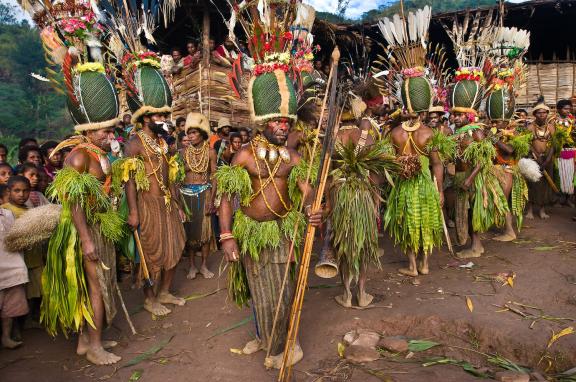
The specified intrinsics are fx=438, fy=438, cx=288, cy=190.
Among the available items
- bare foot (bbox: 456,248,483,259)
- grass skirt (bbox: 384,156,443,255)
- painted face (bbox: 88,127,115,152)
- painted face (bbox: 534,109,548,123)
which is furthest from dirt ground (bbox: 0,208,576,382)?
painted face (bbox: 534,109,548,123)

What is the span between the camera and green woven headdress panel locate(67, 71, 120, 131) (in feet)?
11.7

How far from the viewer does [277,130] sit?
3.35 m

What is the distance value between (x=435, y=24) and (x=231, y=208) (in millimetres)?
9804

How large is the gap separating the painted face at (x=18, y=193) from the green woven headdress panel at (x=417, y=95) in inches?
159

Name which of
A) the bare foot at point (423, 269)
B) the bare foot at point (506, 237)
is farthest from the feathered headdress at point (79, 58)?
the bare foot at point (506, 237)

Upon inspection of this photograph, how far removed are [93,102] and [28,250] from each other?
5.41 feet

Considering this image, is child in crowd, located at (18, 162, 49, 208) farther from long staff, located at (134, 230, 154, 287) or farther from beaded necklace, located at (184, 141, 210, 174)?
beaded necklace, located at (184, 141, 210, 174)

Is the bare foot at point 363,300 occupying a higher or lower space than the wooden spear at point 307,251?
lower

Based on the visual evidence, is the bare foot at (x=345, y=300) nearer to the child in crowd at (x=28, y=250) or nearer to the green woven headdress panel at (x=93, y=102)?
the green woven headdress panel at (x=93, y=102)

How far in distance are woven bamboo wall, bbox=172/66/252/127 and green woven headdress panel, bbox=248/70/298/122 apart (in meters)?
5.35

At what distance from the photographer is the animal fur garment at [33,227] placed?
3.68 meters

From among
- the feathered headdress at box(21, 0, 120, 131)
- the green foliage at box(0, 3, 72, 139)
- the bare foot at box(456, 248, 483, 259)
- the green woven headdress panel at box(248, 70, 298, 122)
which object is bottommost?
the bare foot at box(456, 248, 483, 259)

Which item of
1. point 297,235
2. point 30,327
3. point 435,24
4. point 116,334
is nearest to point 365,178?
point 297,235

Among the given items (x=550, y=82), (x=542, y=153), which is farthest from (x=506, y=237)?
(x=550, y=82)
